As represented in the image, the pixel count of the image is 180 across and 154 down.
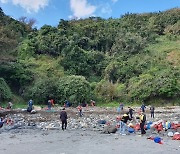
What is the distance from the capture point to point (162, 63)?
167 feet

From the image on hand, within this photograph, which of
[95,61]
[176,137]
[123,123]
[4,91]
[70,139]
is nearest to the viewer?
[176,137]

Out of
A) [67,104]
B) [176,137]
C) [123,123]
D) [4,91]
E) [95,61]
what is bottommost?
[176,137]

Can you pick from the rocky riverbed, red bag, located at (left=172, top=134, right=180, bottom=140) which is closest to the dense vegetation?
the rocky riverbed

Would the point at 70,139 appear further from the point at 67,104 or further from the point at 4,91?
the point at 4,91

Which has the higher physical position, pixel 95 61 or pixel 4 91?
pixel 95 61

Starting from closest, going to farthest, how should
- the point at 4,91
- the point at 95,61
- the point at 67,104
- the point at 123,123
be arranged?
1. the point at 123,123
2. the point at 67,104
3. the point at 4,91
4. the point at 95,61

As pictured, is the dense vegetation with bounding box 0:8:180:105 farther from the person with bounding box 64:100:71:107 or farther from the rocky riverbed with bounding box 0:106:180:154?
the rocky riverbed with bounding box 0:106:180:154

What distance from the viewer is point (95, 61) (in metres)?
53.7

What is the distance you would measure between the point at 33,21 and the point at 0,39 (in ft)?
108

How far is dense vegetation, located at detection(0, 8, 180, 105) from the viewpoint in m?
42.9

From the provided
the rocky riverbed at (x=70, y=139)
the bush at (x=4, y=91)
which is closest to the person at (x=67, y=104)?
the bush at (x=4, y=91)

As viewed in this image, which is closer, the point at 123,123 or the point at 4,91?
the point at 123,123

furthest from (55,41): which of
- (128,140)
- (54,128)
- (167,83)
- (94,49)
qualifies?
(128,140)

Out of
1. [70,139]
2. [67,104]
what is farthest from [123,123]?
[67,104]
